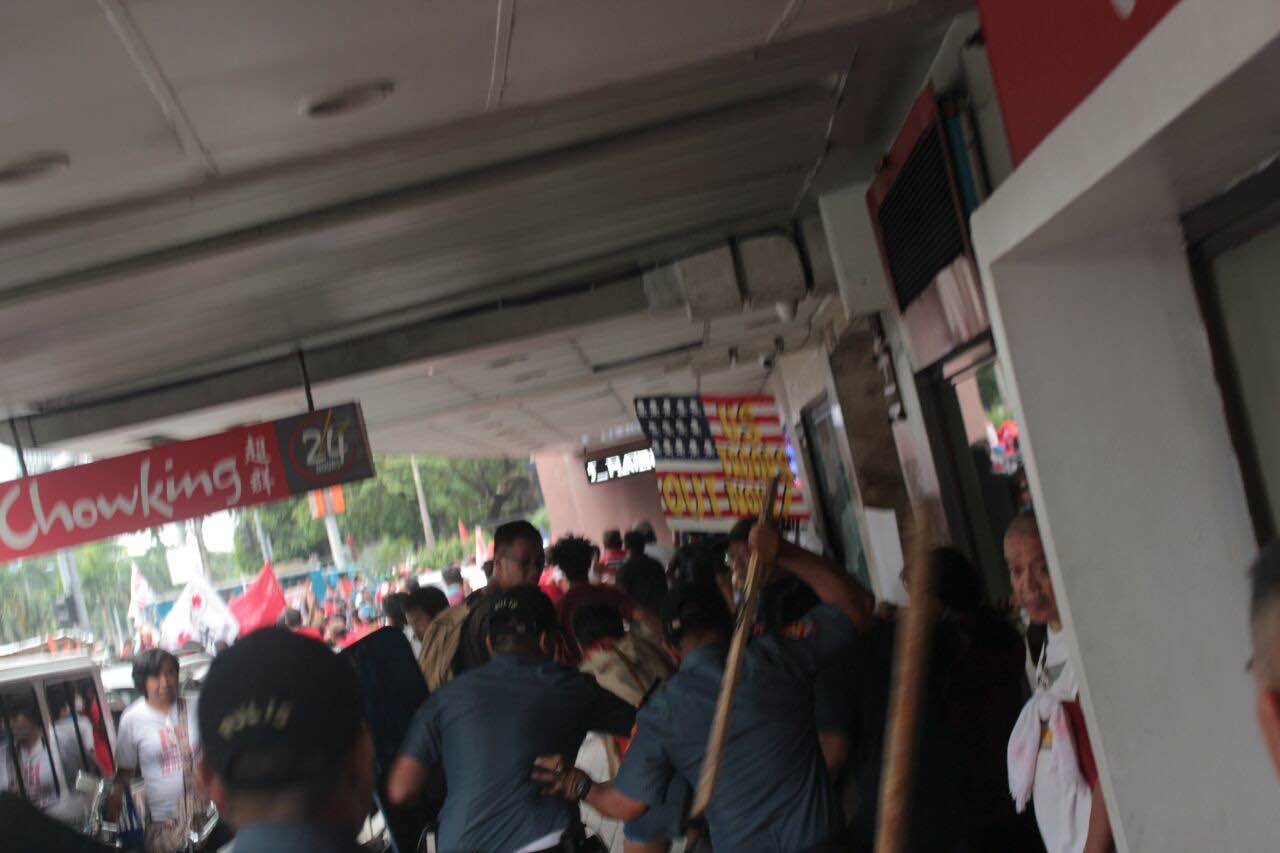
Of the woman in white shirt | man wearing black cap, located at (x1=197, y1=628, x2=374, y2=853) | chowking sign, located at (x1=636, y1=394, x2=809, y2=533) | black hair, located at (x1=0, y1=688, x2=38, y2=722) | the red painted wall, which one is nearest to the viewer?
man wearing black cap, located at (x1=197, y1=628, x2=374, y2=853)

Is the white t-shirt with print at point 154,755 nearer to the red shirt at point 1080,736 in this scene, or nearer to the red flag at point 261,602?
the red shirt at point 1080,736

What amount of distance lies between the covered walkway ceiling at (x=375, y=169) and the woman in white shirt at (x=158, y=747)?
1942 millimetres

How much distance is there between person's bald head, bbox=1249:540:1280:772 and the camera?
1525mm

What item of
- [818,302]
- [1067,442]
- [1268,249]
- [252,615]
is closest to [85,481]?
[818,302]

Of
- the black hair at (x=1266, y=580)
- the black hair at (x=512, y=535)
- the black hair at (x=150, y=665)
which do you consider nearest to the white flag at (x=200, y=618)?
the black hair at (x=150, y=665)

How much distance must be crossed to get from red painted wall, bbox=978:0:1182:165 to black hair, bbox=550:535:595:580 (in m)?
5.13

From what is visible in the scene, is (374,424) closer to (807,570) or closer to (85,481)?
(85,481)

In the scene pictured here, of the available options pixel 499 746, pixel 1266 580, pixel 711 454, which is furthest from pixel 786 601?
pixel 711 454

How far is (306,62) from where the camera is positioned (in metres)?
3.76

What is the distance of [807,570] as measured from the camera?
15.1 feet

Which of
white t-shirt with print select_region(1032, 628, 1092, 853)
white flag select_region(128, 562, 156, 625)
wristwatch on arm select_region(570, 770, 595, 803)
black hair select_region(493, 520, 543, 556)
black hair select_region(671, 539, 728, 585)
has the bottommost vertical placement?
white t-shirt with print select_region(1032, 628, 1092, 853)

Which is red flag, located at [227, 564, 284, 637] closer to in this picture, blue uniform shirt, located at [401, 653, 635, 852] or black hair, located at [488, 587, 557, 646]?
black hair, located at [488, 587, 557, 646]

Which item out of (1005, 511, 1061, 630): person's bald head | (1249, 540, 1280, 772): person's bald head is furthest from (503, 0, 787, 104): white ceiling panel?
(1249, 540, 1280, 772): person's bald head

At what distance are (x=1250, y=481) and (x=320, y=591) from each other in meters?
38.2
